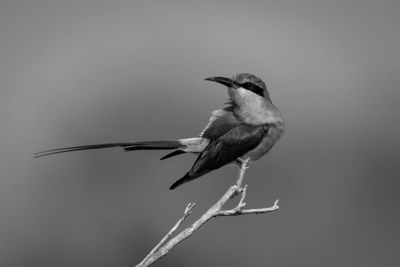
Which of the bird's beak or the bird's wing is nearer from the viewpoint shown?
the bird's wing

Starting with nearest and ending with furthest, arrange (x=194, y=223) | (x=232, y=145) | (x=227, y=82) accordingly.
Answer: (x=194, y=223) < (x=232, y=145) < (x=227, y=82)

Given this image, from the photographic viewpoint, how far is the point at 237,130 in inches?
260

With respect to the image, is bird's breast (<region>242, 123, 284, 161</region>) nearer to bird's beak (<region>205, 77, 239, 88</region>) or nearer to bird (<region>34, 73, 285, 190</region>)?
bird (<region>34, 73, 285, 190</region>)

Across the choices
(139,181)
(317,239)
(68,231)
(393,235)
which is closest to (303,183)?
(317,239)

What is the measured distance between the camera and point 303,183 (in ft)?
53.0

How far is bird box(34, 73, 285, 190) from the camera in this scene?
6504mm

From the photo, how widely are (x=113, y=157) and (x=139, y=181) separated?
1021 millimetres

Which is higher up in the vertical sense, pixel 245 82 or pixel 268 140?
pixel 245 82

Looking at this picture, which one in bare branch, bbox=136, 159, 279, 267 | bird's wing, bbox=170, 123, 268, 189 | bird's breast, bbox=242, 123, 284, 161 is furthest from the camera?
bird's breast, bbox=242, 123, 284, 161

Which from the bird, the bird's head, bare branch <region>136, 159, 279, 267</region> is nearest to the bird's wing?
the bird

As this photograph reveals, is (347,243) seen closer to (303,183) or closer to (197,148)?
(303,183)

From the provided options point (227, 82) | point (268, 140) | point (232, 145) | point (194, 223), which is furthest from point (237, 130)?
point (194, 223)

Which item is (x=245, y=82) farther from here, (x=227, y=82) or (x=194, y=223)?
(x=194, y=223)

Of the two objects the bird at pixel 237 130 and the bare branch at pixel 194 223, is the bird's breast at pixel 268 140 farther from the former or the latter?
the bare branch at pixel 194 223
